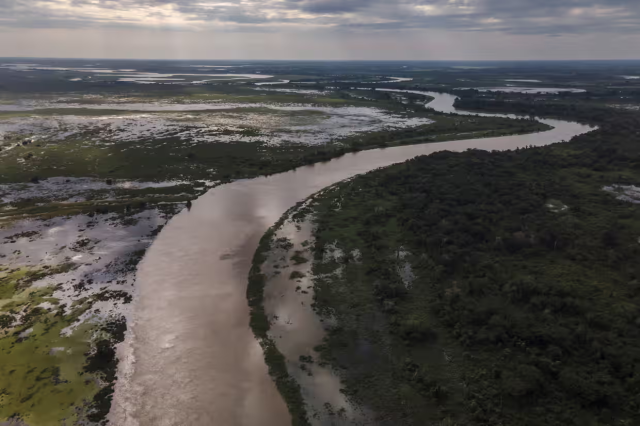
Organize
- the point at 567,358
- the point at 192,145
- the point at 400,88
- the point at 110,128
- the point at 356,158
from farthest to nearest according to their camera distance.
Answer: the point at 400,88, the point at 110,128, the point at 192,145, the point at 356,158, the point at 567,358

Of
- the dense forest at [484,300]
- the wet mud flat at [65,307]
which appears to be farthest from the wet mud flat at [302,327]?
the wet mud flat at [65,307]

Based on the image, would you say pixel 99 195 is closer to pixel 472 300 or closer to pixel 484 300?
pixel 472 300

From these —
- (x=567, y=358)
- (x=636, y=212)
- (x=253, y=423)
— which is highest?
(x=636, y=212)

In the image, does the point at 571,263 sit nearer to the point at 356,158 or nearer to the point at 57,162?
the point at 356,158

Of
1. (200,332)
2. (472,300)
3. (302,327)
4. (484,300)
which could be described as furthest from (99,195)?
(484,300)

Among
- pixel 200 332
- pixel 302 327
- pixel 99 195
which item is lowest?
pixel 200 332

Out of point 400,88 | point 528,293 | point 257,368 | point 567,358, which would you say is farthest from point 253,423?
point 400,88

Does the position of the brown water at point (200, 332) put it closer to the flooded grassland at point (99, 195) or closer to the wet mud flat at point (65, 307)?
the wet mud flat at point (65, 307)
